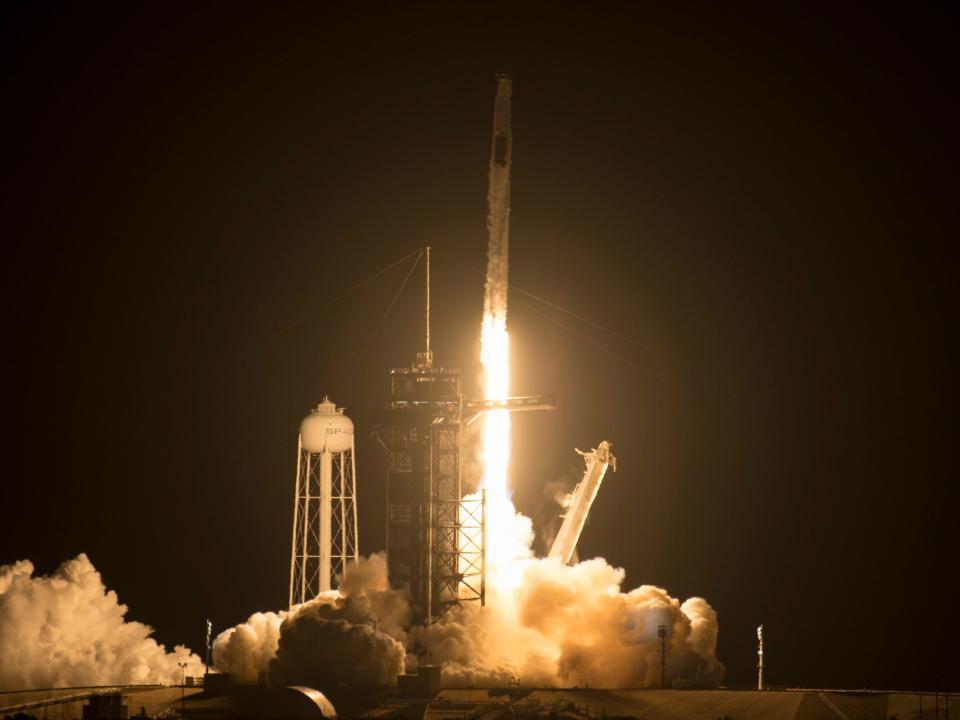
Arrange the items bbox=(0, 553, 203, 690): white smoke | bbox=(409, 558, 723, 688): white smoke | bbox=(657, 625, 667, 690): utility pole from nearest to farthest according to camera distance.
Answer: bbox=(657, 625, 667, 690): utility pole
bbox=(409, 558, 723, 688): white smoke
bbox=(0, 553, 203, 690): white smoke

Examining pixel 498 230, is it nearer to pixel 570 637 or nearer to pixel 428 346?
pixel 428 346

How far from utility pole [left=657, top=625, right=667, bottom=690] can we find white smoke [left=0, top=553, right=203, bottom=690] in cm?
2107

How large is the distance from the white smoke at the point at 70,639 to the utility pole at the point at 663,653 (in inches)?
→ 830

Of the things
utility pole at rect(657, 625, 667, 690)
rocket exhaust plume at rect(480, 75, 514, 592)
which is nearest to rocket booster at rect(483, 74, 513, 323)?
rocket exhaust plume at rect(480, 75, 514, 592)

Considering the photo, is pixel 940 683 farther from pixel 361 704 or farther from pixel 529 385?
pixel 361 704

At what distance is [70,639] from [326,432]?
45.9ft

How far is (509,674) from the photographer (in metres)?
81.4

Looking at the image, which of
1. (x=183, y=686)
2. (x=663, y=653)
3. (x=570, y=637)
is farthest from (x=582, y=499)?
(x=183, y=686)

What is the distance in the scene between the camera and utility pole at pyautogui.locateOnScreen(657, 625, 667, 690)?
3172 inches

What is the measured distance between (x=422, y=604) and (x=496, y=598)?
302cm

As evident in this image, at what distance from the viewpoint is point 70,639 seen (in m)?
91.6

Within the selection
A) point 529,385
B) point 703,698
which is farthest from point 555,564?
point 529,385

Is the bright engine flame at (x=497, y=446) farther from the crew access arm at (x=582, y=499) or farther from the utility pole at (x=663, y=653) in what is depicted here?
the utility pole at (x=663, y=653)

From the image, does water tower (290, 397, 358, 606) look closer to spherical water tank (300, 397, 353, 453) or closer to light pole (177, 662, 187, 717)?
spherical water tank (300, 397, 353, 453)
